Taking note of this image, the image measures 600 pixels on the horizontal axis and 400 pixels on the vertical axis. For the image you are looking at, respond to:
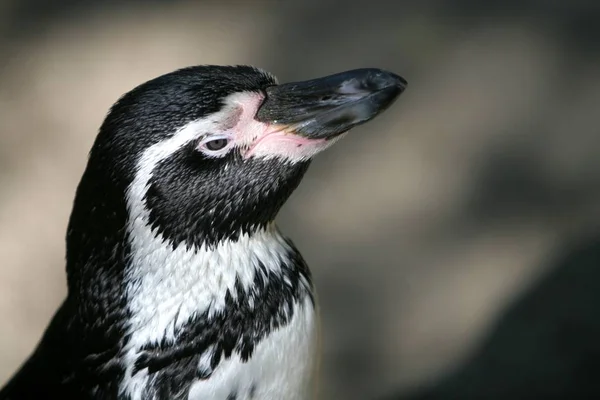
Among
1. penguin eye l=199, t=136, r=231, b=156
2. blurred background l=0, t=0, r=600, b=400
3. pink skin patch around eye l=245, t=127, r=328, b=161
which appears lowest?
blurred background l=0, t=0, r=600, b=400

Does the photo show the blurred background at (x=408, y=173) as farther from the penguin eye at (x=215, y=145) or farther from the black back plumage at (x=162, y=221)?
the penguin eye at (x=215, y=145)

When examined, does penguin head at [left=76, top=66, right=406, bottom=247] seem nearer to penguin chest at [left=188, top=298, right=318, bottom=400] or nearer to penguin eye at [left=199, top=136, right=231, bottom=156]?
penguin eye at [left=199, top=136, right=231, bottom=156]

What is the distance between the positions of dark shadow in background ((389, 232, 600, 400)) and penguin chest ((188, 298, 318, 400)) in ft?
2.36

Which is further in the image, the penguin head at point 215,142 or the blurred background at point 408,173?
Result: the blurred background at point 408,173

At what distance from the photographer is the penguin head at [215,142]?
1.02 meters

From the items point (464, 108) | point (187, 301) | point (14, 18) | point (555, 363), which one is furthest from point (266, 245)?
point (14, 18)

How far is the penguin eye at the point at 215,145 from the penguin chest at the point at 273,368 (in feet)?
0.79

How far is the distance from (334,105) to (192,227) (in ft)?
0.76

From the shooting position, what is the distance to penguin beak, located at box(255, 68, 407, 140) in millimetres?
1077

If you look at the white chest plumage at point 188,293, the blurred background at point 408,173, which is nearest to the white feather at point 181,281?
the white chest plumage at point 188,293

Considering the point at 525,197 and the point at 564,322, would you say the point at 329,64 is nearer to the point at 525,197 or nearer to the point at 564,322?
the point at 525,197

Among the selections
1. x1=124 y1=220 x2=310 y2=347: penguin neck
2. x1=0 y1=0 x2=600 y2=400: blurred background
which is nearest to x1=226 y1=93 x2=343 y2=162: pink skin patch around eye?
x1=124 y1=220 x2=310 y2=347: penguin neck

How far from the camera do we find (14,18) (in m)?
2.32

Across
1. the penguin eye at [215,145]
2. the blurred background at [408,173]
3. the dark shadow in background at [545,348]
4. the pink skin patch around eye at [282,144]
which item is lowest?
the dark shadow in background at [545,348]
